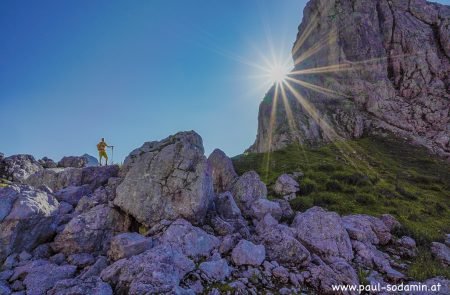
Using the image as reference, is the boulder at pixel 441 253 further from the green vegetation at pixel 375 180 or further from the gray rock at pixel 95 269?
the gray rock at pixel 95 269

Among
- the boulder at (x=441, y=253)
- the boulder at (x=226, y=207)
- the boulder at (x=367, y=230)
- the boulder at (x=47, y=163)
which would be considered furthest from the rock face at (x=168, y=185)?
the boulder at (x=47, y=163)

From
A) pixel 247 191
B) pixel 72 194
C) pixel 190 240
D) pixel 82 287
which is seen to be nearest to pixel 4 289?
pixel 82 287

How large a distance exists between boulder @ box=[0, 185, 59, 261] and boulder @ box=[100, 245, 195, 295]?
16.5ft

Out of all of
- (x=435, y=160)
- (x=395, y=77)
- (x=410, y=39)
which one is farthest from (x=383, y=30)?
(x=435, y=160)

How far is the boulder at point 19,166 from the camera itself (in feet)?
103

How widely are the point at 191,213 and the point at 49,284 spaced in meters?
7.16

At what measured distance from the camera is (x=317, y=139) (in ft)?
222

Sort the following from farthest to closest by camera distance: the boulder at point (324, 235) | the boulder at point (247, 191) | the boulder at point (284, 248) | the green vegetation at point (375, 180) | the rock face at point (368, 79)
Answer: the rock face at point (368, 79), the green vegetation at point (375, 180), the boulder at point (247, 191), the boulder at point (324, 235), the boulder at point (284, 248)

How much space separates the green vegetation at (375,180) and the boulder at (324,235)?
349 cm

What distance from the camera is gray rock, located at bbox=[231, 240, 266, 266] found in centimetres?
1286

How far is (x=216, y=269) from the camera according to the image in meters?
11.9

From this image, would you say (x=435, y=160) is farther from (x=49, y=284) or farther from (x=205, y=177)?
(x=49, y=284)

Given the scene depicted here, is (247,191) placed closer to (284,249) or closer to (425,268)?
(284,249)

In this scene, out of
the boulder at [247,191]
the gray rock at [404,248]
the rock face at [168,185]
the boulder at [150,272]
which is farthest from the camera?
the boulder at [247,191]
